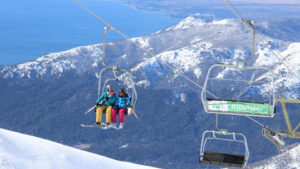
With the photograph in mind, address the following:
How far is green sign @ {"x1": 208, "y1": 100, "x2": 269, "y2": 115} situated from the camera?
78.4ft

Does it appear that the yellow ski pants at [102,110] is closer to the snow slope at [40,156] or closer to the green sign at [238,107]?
the green sign at [238,107]

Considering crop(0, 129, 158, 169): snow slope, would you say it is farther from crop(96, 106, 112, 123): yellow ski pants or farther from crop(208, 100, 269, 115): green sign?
crop(208, 100, 269, 115): green sign

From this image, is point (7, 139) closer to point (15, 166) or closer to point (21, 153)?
point (21, 153)

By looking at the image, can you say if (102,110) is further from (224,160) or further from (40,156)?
(40,156)

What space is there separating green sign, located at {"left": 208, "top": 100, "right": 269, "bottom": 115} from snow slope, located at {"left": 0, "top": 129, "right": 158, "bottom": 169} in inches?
1203

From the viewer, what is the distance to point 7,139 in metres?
66.4

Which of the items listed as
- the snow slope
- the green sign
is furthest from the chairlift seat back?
the snow slope

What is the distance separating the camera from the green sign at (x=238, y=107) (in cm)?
2391

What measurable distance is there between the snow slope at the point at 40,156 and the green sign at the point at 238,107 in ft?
100

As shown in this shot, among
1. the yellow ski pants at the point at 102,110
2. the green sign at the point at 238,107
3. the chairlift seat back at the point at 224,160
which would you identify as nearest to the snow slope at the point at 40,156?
the yellow ski pants at the point at 102,110

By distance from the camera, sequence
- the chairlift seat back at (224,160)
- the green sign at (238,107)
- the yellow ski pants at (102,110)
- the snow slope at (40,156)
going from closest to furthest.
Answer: the green sign at (238,107), the chairlift seat back at (224,160), the yellow ski pants at (102,110), the snow slope at (40,156)

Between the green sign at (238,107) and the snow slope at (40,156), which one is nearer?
the green sign at (238,107)

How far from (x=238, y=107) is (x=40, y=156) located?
150ft

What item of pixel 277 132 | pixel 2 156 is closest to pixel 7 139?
pixel 2 156
